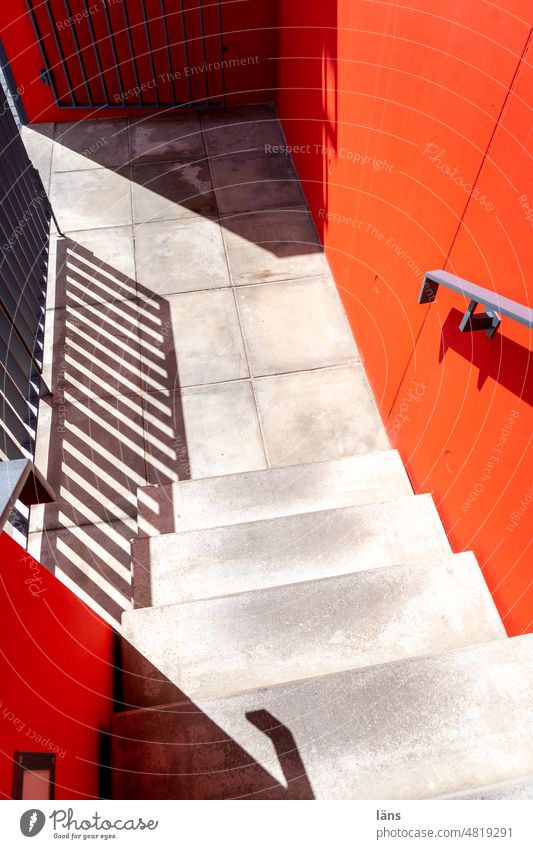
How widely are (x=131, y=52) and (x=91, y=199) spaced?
1636 millimetres

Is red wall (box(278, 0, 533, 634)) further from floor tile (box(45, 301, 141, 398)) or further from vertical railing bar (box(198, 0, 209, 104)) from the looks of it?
vertical railing bar (box(198, 0, 209, 104))

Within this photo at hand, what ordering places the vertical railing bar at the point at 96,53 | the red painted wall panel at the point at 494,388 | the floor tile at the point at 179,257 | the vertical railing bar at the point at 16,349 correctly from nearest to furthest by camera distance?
the red painted wall panel at the point at 494,388
the vertical railing bar at the point at 16,349
the floor tile at the point at 179,257
the vertical railing bar at the point at 96,53

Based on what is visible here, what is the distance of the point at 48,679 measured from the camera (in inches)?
63.1

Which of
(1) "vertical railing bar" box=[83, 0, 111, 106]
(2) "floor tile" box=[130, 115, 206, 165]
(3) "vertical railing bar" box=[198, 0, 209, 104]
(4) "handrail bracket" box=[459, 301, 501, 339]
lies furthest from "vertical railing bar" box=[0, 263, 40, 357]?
(3) "vertical railing bar" box=[198, 0, 209, 104]

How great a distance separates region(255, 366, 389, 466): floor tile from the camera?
11.9 ft

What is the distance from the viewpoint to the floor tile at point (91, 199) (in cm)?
482

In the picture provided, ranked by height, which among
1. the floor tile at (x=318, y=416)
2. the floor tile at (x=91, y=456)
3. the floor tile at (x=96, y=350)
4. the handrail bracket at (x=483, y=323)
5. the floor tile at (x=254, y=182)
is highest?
the handrail bracket at (x=483, y=323)

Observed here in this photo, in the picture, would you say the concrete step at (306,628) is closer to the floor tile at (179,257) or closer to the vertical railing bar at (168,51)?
the floor tile at (179,257)

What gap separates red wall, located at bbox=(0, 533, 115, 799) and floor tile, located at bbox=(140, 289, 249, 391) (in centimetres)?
210

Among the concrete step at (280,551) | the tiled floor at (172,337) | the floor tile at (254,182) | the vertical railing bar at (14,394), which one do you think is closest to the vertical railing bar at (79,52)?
the tiled floor at (172,337)

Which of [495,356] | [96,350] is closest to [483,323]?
[495,356]

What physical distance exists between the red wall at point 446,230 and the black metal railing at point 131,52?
1.95 meters
